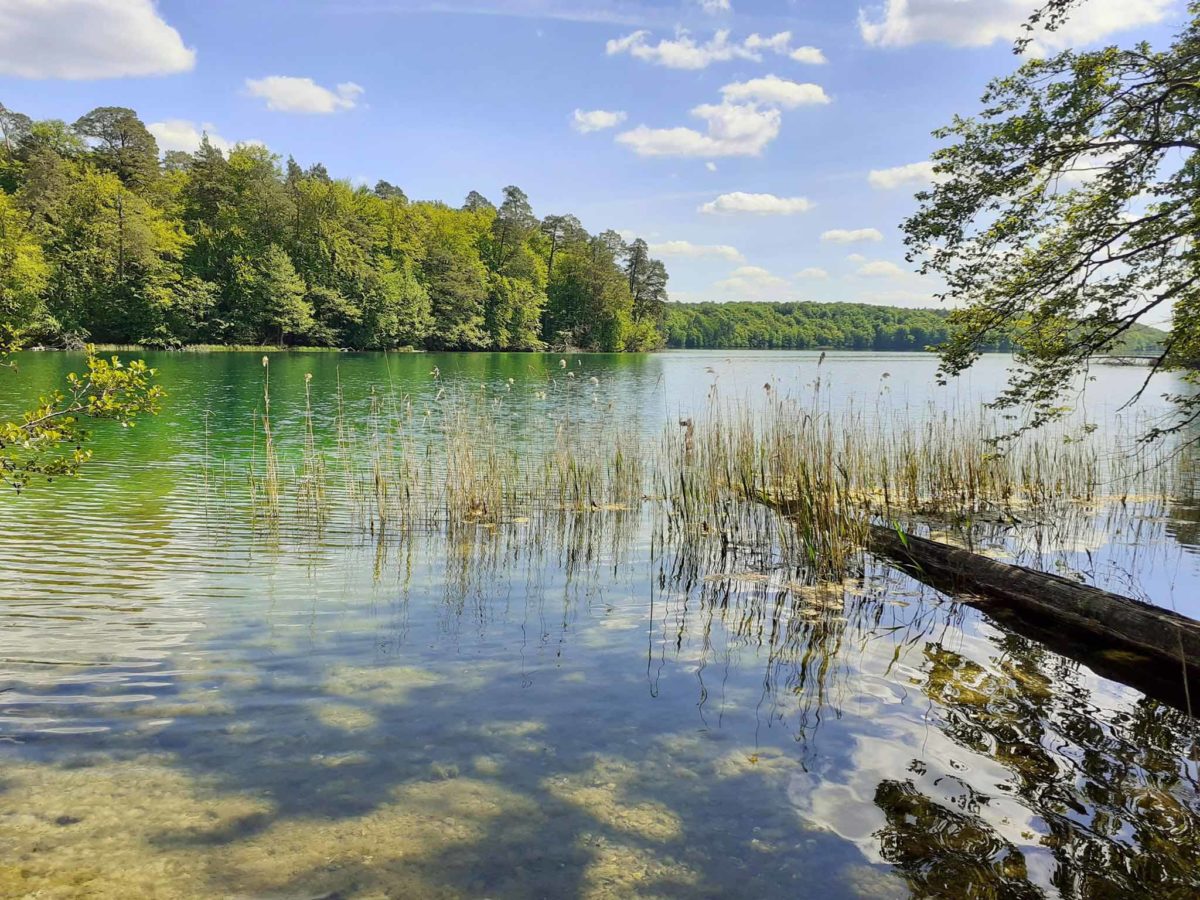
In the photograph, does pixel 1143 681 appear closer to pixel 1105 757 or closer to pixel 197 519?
pixel 1105 757

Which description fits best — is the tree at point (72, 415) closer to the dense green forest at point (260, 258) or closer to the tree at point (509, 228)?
the dense green forest at point (260, 258)

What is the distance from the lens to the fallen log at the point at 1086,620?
→ 4.89m

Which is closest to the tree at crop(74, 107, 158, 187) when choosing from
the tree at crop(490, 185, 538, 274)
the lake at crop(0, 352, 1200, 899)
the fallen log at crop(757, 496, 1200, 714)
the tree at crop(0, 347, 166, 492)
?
the tree at crop(490, 185, 538, 274)

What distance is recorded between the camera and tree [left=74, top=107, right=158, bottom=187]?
5528 centimetres

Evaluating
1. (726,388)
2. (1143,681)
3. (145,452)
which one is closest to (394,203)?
(726,388)

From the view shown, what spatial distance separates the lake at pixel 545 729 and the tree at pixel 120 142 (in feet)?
196

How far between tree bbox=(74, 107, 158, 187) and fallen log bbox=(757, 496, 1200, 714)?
65252mm

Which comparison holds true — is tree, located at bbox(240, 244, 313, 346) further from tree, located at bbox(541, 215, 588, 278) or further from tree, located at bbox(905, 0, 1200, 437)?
tree, located at bbox(905, 0, 1200, 437)

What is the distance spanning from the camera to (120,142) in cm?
5659

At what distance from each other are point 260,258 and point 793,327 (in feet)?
332

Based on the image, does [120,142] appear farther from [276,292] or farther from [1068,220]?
[1068,220]

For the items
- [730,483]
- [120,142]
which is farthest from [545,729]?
[120,142]

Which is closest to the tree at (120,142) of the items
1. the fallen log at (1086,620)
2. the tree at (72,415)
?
the tree at (72,415)

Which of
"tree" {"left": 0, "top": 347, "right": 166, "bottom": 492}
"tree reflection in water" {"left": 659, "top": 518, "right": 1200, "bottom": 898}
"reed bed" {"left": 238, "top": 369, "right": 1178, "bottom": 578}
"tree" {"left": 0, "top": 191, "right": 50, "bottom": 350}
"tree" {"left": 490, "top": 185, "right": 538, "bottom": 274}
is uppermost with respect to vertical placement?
"tree" {"left": 490, "top": 185, "right": 538, "bottom": 274}
